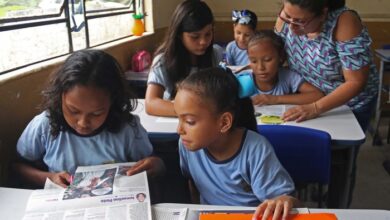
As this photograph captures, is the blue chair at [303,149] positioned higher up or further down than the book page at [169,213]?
further down

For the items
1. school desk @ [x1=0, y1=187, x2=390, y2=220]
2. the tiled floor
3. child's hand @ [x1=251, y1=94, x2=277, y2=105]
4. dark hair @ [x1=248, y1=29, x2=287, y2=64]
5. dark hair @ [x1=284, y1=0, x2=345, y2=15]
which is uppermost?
dark hair @ [x1=284, y1=0, x2=345, y2=15]

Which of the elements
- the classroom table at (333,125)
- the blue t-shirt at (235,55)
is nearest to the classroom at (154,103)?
the classroom table at (333,125)

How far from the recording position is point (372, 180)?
2678 mm

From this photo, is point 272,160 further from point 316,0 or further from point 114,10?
point 114,10

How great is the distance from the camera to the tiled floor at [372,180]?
2361 millimetres

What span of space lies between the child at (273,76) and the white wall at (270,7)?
2.38 metres

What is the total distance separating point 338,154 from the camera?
165 cm

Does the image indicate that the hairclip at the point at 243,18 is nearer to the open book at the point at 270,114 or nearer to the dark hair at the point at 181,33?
the dark hair at the point at 181,33

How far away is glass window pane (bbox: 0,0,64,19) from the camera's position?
1682 mm

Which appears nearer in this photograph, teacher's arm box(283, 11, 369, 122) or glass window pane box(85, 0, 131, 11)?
teacher's arm box(283, 11, 369, 122)

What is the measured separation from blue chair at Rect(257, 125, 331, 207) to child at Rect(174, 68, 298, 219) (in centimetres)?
26

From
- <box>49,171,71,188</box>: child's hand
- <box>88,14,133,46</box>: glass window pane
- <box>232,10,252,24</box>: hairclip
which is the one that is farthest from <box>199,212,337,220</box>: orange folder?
<box>232,10,252,24</box>: hairclip

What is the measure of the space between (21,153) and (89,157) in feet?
0.71

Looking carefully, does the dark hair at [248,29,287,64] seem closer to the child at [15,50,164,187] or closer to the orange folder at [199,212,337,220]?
the child at [15,50,164,187]
